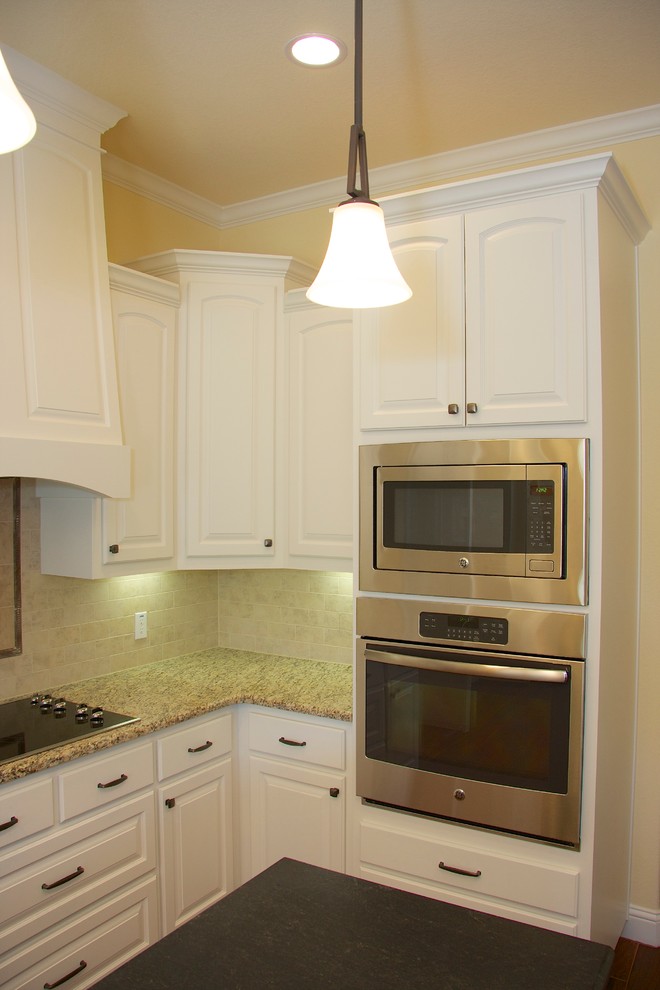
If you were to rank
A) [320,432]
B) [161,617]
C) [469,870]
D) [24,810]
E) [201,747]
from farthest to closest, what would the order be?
[161,617]
[320,432]
[201,747]
[469,870]
[24,810]

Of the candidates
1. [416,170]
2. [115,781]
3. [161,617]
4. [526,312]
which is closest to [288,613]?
[161,617]

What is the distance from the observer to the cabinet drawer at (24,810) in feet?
6.29

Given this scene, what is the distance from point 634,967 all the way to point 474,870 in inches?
29.8

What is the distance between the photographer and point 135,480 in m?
2.68

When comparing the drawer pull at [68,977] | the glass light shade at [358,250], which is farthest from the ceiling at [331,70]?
the drawer pull at [68,977]

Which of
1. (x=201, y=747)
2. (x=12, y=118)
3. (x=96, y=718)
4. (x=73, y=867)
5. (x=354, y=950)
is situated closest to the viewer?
(x=12, y=118)

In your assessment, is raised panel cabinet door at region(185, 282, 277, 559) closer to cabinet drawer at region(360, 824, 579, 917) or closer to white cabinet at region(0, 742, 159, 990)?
white cabinet at region(0, 742, 159, 990)

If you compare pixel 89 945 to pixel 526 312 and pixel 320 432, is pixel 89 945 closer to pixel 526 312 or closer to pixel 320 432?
pixel 320 432

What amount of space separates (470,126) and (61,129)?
4.49 ft

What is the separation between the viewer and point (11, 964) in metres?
1.91

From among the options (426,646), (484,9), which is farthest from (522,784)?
(484,9)

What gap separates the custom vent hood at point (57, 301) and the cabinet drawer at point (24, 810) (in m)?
0.84

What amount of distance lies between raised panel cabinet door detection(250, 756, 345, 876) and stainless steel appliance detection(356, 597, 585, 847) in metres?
0.21

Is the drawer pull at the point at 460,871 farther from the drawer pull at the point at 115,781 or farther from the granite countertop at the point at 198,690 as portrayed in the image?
the drawer pull at the point at 115,781
